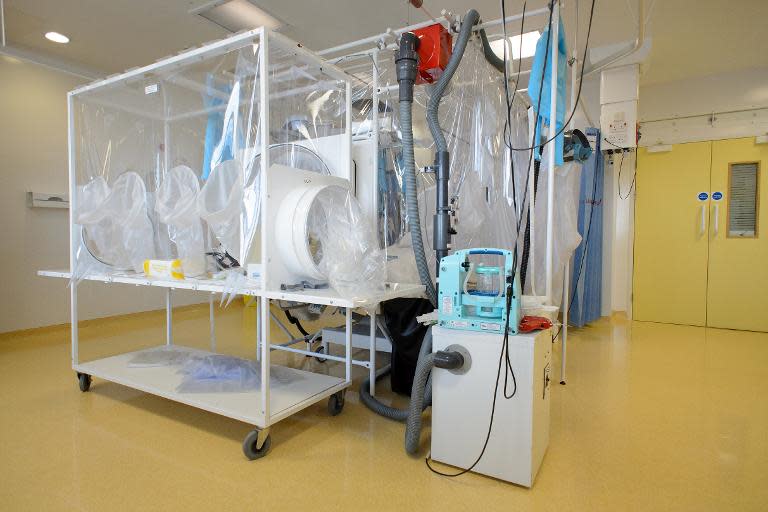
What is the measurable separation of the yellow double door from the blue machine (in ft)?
13.2

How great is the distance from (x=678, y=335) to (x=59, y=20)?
603 cm

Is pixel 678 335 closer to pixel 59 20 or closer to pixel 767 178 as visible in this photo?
pixel 767 178

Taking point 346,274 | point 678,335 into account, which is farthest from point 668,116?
point 346,274

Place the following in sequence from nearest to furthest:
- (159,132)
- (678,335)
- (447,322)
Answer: (447,322) → (159,132) → (678,335)

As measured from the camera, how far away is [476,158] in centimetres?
211

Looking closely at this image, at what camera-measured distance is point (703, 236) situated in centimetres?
450

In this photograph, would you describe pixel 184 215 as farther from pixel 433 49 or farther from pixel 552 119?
pixel 552 119

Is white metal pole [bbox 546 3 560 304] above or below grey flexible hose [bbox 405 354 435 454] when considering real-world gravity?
above

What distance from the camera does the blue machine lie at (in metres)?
1.53

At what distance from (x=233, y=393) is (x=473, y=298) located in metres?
1.20

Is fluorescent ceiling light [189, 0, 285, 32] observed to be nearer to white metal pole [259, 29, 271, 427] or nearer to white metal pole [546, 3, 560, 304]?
white metal pole [259, 29, 271, 427]

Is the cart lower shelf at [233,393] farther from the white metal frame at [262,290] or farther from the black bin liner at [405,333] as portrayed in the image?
the black bin liner at [405,333]

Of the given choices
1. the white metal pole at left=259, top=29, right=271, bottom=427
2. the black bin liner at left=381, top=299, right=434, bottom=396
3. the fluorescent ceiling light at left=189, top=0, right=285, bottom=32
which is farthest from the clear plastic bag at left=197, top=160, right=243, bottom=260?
the fluorescent ceiling light at left=189, top=0, right=285, bottom=32

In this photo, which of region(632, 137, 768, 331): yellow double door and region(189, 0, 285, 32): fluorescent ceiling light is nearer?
region(189, 0, 285, 32): fluorescent ceiling light
